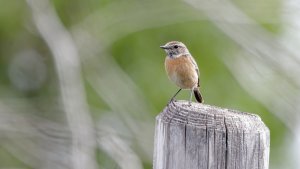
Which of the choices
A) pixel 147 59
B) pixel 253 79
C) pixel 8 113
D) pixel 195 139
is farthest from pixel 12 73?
pixel 195 139

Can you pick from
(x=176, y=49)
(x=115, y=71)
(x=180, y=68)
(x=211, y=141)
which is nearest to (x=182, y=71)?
(x=180, y=68)

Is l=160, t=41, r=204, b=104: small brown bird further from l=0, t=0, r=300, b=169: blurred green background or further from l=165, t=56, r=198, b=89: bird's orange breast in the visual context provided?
l=0, t=0, r=300, b=169: blurred green background

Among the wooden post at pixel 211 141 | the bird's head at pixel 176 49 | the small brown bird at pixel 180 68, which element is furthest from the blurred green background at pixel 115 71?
the wooden post at pixel 211 141

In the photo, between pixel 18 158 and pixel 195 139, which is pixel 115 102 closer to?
pixel 18 158

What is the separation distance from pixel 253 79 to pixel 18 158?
151 inches

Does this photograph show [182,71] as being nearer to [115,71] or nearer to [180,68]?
[180,68]

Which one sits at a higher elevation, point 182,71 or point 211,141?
point 182,71

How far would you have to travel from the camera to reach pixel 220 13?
9.38 metres

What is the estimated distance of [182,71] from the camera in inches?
270

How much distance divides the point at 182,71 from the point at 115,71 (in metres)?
4.68

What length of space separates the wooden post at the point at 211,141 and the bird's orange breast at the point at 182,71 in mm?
2914

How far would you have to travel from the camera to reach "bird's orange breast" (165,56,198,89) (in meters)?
6.86

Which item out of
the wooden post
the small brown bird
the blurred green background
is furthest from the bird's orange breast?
the wooden post

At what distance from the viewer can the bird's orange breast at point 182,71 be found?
22.5 feet
